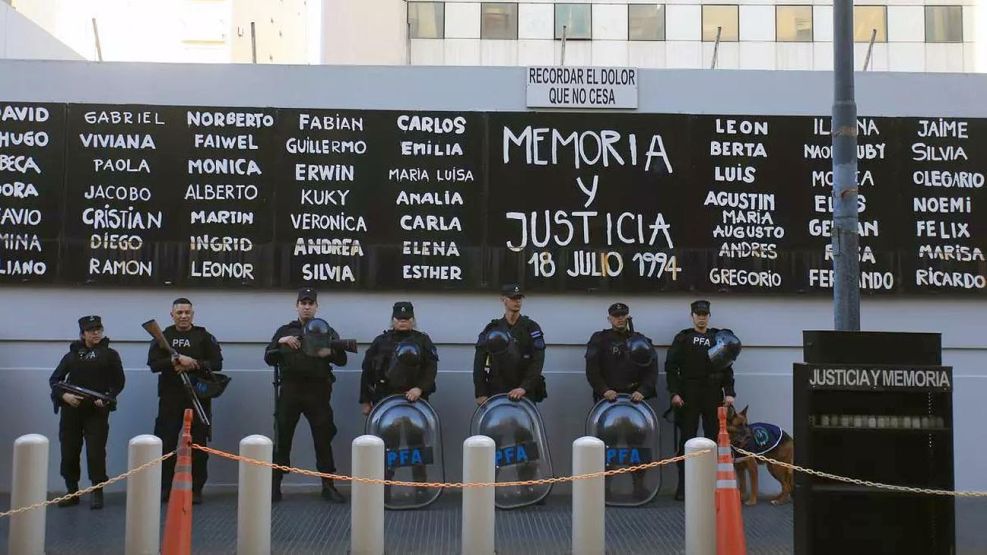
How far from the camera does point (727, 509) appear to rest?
6348 millimetres

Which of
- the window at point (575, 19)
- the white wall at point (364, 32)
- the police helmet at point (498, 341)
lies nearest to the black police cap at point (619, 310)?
the police helmet at point (498, 341)

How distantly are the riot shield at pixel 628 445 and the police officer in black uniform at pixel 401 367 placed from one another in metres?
1.69

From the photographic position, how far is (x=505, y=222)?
10.1 m

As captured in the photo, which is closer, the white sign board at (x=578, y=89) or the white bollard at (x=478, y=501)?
the white bollard at (x=478, y=501)

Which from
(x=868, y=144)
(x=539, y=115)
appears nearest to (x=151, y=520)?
(x=539, y=115)

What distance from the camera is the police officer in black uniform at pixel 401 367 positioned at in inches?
348

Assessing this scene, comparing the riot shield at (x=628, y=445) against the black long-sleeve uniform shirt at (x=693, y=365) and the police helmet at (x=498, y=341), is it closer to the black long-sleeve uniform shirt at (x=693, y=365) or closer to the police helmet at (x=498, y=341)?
the black long-sleeve uniform shirt at (x=693, y=365)

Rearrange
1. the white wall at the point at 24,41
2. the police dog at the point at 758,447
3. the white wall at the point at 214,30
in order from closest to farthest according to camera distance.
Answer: the police dog at the point at 758,447
the white wall at the point at 24,41
the white wall at the point at 214,30

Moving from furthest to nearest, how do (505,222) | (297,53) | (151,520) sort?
(297,53), (505,222), (151,520)

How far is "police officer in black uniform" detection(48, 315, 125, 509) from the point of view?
28.8 ft

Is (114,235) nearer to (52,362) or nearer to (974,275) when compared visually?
(52,362)

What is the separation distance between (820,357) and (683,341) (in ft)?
10.7

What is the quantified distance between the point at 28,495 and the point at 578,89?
669 cm

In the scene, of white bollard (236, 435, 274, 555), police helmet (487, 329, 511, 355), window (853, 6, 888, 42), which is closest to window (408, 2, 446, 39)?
window (853, 6, 888, 42)
